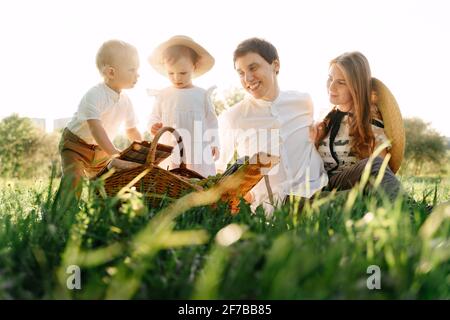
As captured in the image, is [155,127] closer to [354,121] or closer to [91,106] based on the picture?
[91,106]

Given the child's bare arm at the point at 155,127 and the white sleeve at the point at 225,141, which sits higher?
the child's bare arm at the point at 155,127

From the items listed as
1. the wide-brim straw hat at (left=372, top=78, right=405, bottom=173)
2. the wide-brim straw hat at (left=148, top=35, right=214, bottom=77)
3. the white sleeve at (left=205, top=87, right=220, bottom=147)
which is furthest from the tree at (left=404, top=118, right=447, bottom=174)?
the wide-brim straw hat at (left=372, top=78, right=405, bottom=173)

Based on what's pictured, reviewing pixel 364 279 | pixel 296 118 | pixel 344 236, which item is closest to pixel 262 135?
pixel 296 118

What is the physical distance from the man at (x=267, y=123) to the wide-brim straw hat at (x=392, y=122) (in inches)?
23.5

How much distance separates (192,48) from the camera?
5.56 meters

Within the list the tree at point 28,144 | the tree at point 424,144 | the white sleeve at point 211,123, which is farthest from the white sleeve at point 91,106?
the tree at point 424,144

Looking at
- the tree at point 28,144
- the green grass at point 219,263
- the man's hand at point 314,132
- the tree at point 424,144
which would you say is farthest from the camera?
the tree at point 424,144

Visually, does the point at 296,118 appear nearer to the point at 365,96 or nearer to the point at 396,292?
the point at 365,96

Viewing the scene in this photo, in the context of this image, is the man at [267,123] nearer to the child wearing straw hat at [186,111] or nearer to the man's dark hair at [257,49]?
the man's dark hair at [257,49]

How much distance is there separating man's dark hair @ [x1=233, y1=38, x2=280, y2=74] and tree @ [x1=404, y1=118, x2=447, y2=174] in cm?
3107

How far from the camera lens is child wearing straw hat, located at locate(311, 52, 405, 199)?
4.44 meters

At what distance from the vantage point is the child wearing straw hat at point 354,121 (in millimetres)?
4438
